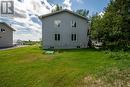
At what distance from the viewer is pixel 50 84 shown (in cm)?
1823

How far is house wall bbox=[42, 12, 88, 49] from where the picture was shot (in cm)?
4631

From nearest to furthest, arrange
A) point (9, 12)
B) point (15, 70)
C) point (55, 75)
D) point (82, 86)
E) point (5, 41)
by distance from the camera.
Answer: point (82, 86) → point (55, 75) → point (15, 70) → point (5, 41) → point (9, 12)

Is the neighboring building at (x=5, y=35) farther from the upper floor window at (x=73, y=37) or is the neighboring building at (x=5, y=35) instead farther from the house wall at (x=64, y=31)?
the upper floor window at (x=73, y=37)

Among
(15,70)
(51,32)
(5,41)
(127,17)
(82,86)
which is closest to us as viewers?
(82,86)

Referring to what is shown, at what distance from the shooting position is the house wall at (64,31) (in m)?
46.3

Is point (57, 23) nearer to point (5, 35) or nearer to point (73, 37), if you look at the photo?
point (73, 37)

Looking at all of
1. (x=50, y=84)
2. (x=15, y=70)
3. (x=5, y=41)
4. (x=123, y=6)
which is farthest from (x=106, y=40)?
(x=5, y=41)

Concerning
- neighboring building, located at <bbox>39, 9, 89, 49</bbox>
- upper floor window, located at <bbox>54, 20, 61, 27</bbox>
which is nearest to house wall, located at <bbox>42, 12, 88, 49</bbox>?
neighboring building, located at <bbox>39, 9, 89, 49</bbox>

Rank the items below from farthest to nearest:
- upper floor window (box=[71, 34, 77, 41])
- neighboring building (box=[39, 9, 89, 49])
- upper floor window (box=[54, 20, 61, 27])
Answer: upper floor window (box=[71, 34, 77, 41]) < upper floor window (box=[54, 20, 61, 27]) < neighboring building (box=[39, 9, 89, 49])

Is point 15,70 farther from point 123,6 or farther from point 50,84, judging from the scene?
point 123,6

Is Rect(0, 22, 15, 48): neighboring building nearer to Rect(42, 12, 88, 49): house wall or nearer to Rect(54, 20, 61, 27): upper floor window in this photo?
Rect(42, 12, 88, 49): house wall

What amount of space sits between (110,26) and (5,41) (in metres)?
33.4

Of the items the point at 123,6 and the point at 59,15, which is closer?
the point at 123,6

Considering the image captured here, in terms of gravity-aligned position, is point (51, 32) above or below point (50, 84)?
above
